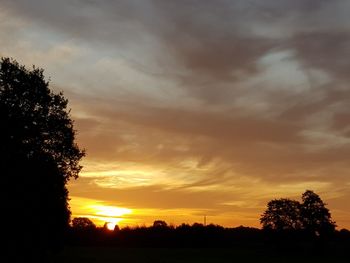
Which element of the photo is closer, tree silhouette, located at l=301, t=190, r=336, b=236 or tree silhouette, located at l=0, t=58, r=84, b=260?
tree silhouette, located at l=0, t=58, r=84, b=260

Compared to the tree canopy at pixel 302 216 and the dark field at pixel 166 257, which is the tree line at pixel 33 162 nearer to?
the dark field at pixel 166 257

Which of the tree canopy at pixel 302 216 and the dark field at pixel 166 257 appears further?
the tree canopy at pixel 302 216

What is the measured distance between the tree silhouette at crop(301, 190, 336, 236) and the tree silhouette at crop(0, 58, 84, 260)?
11017 cm

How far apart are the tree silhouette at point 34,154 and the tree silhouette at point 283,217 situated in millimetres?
106424

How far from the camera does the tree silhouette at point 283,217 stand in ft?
526

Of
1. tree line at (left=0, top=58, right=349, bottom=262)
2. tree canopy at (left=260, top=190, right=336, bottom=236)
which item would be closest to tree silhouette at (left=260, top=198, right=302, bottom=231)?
tree canopy at (left=260, top=190, right=336, bottom=236)

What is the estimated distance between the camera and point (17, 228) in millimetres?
52344

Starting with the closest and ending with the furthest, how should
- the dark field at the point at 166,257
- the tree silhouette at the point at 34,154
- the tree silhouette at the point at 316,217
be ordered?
the tree silhouette at the point at 34,154 → the dark field at the point at 166,257 → the tree silhouette at the point at 316,217

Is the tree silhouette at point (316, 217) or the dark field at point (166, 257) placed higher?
the tree silhouette at point (316, 217)

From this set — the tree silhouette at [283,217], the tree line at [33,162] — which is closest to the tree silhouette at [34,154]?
the tree line at [33,162]

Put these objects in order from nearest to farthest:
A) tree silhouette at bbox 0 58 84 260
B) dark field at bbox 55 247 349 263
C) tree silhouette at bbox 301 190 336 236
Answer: tree silhouette at bbox 0 58 84 260 < dark field at bbox 55 247 349 263 < tree silhouette at bbox 301 190 336 236

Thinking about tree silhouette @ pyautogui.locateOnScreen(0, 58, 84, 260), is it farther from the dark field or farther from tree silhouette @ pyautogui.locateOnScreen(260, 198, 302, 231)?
tree silhouette @ pyautogui.locateOnScreen(260, 198, 302, 231)

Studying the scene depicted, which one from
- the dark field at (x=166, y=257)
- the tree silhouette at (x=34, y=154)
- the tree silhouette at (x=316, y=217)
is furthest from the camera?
the tree silhouette at (x=316, y=217)

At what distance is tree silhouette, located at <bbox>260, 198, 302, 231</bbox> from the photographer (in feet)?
526
